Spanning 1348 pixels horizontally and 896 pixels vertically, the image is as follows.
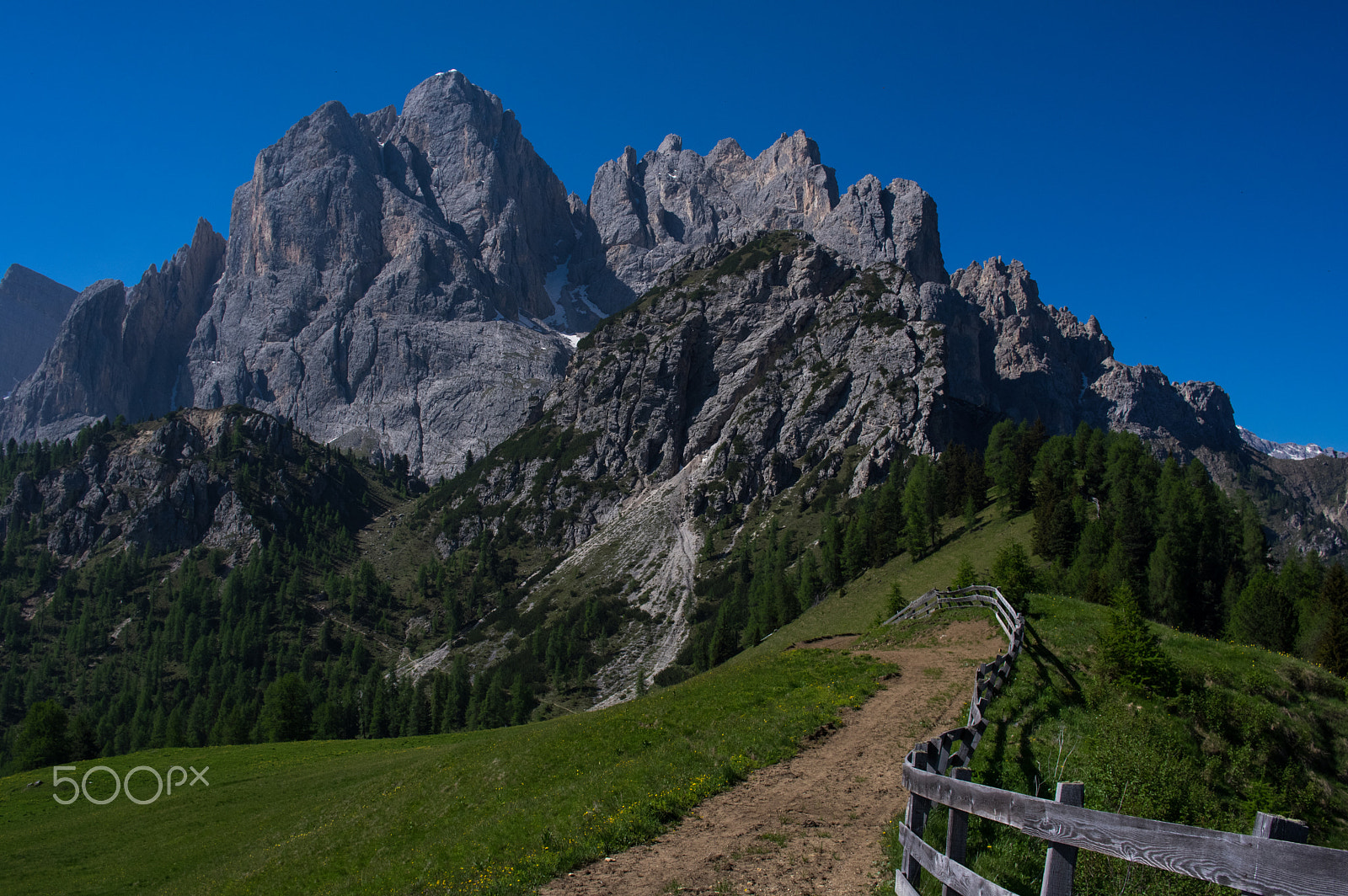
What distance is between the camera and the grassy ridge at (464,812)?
15.5m

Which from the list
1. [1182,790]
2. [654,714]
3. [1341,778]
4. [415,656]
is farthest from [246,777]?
[415,656]

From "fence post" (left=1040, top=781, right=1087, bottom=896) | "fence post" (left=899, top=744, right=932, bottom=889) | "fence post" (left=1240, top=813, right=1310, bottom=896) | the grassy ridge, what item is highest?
"fence post" (left=1240, top=813, right=1310, bottom=896)

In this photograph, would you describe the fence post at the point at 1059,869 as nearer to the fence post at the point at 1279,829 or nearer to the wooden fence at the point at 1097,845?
the wooden fence at the point at 1097,845

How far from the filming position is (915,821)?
933 centimetres

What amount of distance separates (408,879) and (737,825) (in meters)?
7.47

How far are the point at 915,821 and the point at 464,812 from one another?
49.6 ft

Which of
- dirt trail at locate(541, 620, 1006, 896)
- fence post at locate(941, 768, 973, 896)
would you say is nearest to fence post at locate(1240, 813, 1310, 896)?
fence post at locate(941, 768, 973, 896)

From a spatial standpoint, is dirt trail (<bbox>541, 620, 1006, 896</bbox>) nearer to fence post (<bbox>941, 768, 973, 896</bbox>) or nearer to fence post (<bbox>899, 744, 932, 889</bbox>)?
fence post (<bbox>899, 744, 932, 889</bbox>)

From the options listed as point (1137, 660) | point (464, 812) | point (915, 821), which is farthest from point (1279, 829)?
point (1137, 660)

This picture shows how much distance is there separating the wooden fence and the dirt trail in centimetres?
346

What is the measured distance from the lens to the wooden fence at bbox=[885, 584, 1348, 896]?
416cm

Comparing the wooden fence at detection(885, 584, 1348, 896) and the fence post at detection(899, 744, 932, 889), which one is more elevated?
the wooden fence at detection(885, 584, 1348, 896)

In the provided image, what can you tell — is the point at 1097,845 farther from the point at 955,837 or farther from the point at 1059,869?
the point at 955,837

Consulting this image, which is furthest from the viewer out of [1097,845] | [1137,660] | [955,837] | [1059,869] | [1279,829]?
[1137,660]
